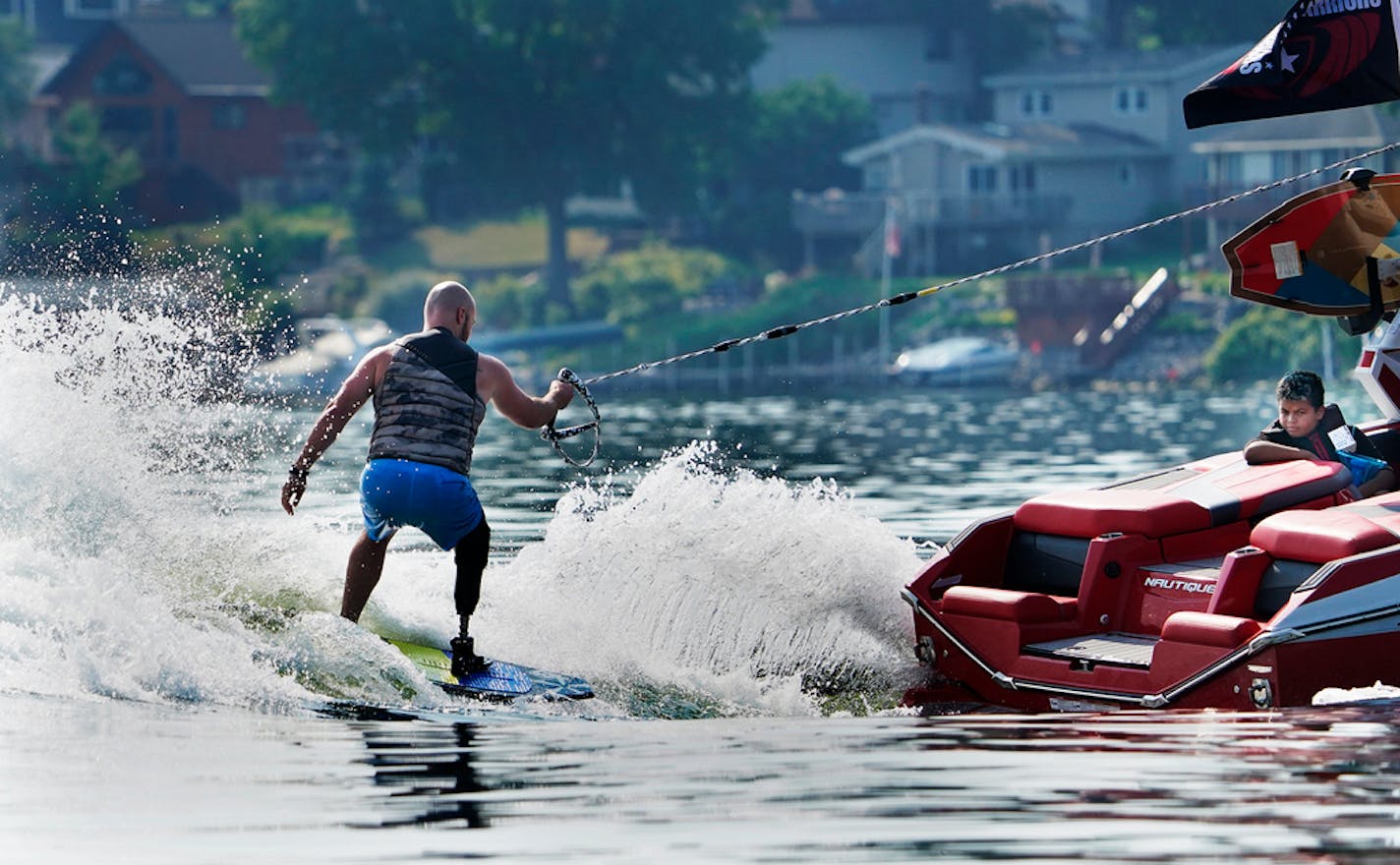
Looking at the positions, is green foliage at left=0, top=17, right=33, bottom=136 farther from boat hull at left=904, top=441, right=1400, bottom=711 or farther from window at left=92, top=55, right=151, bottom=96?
boat hull at left=904, top=441, right=1400, bottom=711

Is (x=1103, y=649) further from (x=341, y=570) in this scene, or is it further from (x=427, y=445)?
(x=341, y=570)

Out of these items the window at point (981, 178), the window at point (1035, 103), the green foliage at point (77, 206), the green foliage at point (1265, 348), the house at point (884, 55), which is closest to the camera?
the green foliage at point (77, 206)

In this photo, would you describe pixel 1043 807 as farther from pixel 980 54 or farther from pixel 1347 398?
pixel 980 54

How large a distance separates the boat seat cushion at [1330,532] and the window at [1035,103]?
2986 inches

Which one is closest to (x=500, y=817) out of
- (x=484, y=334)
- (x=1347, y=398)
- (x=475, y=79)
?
(x=1347, y=398)

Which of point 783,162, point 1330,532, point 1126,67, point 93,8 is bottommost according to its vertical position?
point 1330,532

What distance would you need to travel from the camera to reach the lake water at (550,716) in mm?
7527

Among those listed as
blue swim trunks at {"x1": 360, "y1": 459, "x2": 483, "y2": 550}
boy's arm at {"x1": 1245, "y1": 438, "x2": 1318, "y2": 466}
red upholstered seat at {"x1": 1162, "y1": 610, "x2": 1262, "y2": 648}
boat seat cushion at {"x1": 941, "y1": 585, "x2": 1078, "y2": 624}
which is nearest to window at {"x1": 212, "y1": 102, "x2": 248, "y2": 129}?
boy's arm at {"x1": 1245, "y1": 438, "x2": 1318, "y2": 466}

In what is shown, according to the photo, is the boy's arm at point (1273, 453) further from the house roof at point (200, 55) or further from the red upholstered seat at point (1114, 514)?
the house roof at point (200, 55)

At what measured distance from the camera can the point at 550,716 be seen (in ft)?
34.6

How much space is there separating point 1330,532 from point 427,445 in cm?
386

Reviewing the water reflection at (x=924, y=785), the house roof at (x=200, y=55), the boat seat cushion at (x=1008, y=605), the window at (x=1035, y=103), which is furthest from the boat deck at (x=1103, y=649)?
the house roof at (x=200, y=55)

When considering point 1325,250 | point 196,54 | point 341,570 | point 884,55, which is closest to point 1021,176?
point 884,55

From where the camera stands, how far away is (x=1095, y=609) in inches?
468
